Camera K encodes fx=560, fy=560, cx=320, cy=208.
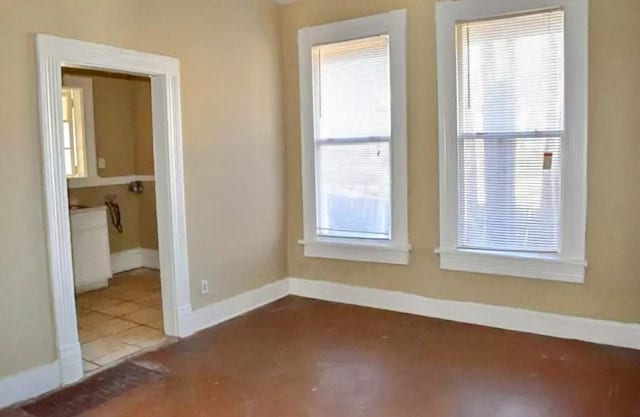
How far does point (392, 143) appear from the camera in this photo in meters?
4.70

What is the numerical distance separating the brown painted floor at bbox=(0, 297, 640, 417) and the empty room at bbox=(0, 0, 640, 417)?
2cm

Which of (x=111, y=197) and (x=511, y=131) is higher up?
(x=511, y=131)

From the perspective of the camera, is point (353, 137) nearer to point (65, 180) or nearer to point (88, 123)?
point (65, 180)

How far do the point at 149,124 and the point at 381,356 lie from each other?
4.16 m

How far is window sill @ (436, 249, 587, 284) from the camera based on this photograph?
404 centimetres

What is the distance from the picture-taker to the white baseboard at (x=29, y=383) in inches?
126

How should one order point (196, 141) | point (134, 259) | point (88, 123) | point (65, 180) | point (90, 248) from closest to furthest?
point (65, 180) → point (196, 141) → point (90, 248) → point (88, 123) → point (134, 259)

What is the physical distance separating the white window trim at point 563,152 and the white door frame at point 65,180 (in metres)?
2.06

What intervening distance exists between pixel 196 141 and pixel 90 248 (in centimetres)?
218

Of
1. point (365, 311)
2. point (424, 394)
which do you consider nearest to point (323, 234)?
point (365, 311)

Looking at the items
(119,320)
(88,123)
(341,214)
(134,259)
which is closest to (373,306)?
(341,214)

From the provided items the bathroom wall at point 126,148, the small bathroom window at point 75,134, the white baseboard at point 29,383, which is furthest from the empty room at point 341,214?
the bathroom wall at point 126,148

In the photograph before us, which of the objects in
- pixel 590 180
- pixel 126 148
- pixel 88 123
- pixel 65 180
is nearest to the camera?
pixel 65 180

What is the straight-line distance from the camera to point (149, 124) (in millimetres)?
6551
